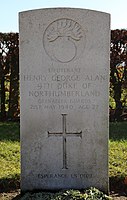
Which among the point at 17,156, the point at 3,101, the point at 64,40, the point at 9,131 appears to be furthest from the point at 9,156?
the point at 3,101

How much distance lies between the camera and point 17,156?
585 centimetres

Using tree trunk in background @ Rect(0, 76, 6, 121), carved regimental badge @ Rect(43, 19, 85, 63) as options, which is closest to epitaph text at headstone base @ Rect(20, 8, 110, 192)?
carved regimental badge @ Rect(43, 19, 85, 63)

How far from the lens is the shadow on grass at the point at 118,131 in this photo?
23.2ft

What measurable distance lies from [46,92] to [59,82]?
18 cm

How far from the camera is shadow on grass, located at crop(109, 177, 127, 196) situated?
15.2 feet

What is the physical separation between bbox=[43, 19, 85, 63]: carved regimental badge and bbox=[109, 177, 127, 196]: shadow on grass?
1684 mm

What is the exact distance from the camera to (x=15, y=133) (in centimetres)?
743

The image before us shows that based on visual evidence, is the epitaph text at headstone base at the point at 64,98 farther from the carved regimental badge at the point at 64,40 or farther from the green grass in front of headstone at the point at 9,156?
the green grass in front of headstone at the point at 9,156

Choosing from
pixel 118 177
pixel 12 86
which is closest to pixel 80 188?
pixel 118 177

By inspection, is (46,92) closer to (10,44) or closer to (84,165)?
(84,165)

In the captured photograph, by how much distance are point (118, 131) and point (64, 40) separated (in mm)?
3753

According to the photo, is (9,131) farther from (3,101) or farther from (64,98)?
(64,98)

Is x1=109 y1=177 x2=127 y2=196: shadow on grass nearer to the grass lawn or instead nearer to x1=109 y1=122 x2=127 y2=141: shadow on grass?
the grass lawn

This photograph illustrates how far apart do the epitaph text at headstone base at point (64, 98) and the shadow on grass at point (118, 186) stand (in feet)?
0.98
